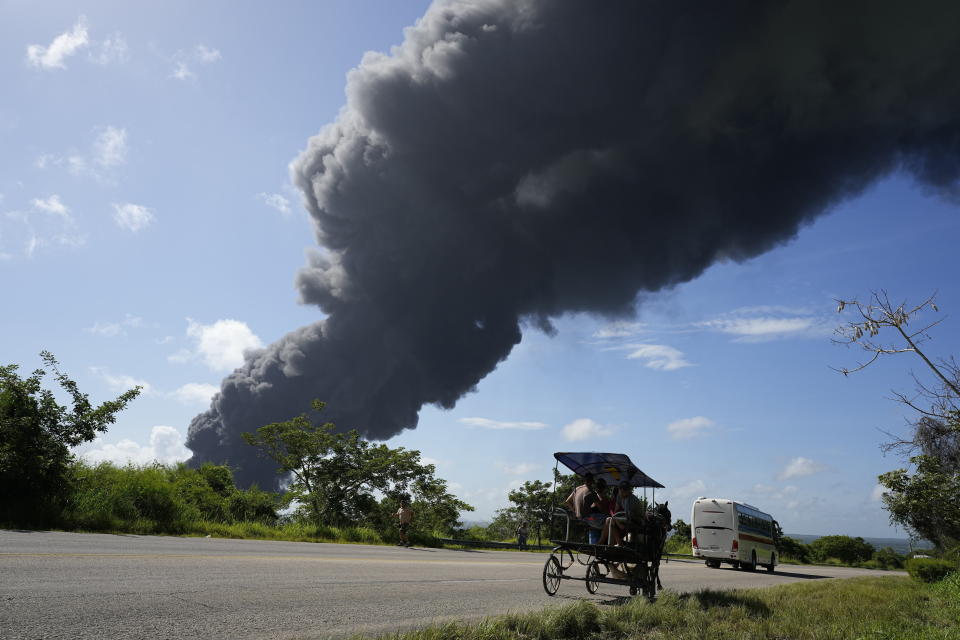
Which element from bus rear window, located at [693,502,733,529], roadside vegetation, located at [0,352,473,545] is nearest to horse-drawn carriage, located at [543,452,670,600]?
roadside vegetation, located at [0,352,473,545]

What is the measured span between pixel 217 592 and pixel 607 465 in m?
7.57

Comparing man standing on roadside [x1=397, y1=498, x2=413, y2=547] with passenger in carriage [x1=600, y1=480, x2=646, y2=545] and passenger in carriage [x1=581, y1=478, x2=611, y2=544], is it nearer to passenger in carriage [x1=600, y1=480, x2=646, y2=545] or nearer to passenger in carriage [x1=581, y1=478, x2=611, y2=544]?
passenger in carriage [x1=581, y1=478, x2=611, y2=544]

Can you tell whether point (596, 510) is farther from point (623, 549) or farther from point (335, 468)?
point (335, 468)

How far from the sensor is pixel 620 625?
6.56 meters

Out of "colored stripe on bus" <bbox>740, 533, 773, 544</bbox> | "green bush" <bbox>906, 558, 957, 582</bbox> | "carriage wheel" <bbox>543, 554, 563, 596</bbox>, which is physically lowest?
"colored stripe on bus" <bbox>740, 533, 773, 544</bbox>

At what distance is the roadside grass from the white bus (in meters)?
13.5

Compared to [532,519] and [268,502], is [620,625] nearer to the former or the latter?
[268,502]

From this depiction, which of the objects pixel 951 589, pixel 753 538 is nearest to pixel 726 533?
pixel 753 538

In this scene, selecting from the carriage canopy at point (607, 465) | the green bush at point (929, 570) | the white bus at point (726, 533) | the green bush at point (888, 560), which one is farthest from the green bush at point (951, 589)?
the green bush at point (888, 560)

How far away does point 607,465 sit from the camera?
11.6 meters

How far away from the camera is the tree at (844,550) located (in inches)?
2368

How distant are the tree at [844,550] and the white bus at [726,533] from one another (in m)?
43.0

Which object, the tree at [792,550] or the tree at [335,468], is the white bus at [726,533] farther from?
the tree at [792,550]

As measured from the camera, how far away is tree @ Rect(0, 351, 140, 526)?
1376cm
